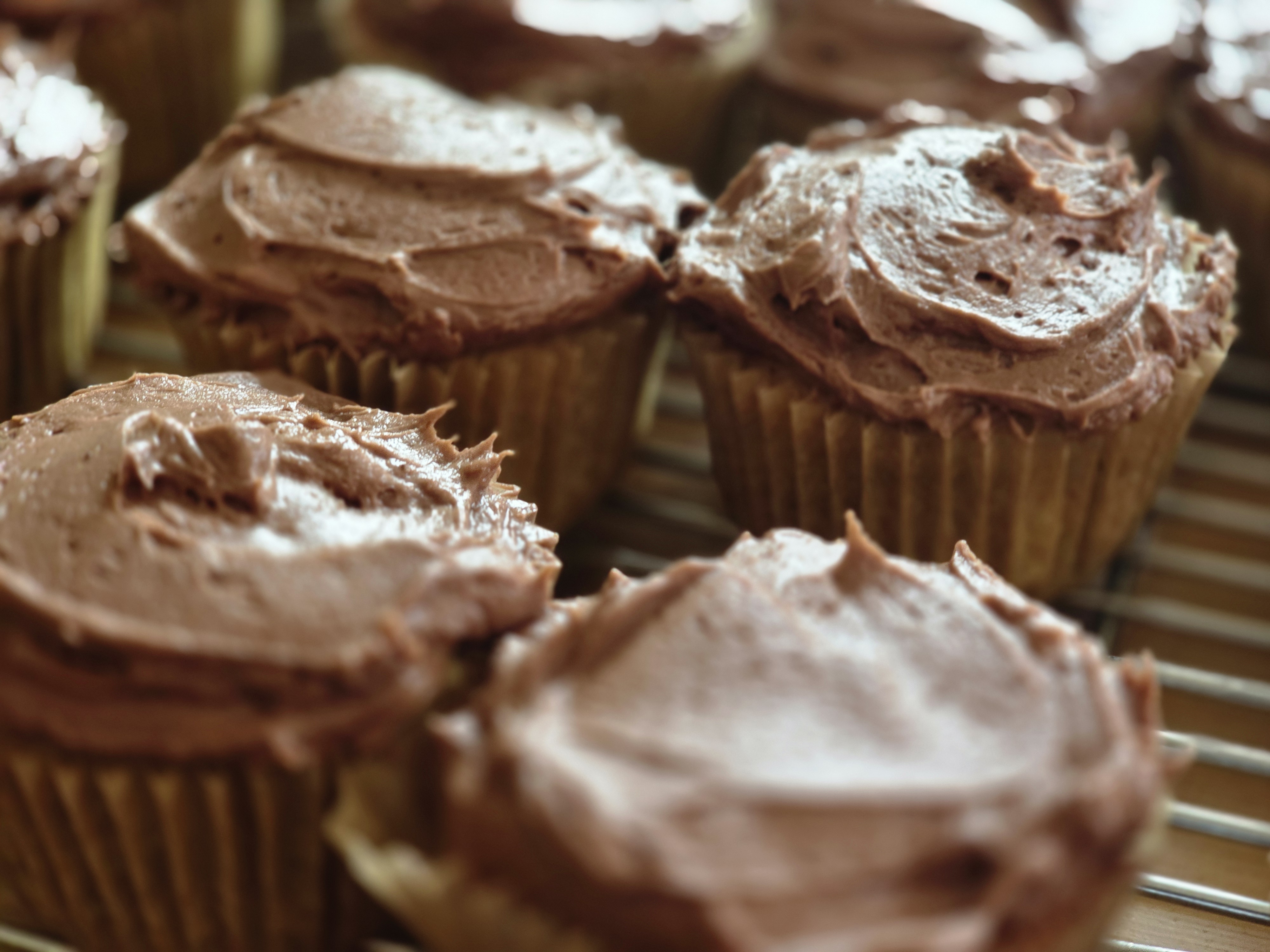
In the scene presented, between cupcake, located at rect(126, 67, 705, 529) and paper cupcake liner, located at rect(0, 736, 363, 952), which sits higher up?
cupcake, located at rect(126, 67, 705, 529)

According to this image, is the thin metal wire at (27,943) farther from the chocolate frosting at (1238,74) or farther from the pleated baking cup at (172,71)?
the chocolate frosting at (1238,74)

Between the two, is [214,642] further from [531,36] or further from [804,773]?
[531,36]

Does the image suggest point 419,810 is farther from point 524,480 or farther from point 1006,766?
point 524,480

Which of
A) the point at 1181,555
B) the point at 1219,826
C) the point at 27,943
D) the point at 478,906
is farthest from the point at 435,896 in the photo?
the point at 1181,555

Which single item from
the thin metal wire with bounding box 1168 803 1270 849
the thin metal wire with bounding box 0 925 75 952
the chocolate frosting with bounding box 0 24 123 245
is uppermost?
the chocolate frosting with bounding box 0 24 123 245

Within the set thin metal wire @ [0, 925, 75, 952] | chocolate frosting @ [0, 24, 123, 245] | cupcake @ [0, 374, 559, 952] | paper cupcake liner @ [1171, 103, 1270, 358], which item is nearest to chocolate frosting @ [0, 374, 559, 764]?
cupcake @ [0, 374, 559, 952]

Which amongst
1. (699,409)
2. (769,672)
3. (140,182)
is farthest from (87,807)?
(140,182)

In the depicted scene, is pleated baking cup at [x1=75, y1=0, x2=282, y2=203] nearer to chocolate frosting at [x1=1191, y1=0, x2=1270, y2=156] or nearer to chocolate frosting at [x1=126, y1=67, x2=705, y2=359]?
chocolate frosting at [x1=126, y1=67, x2=705, y2=359]
